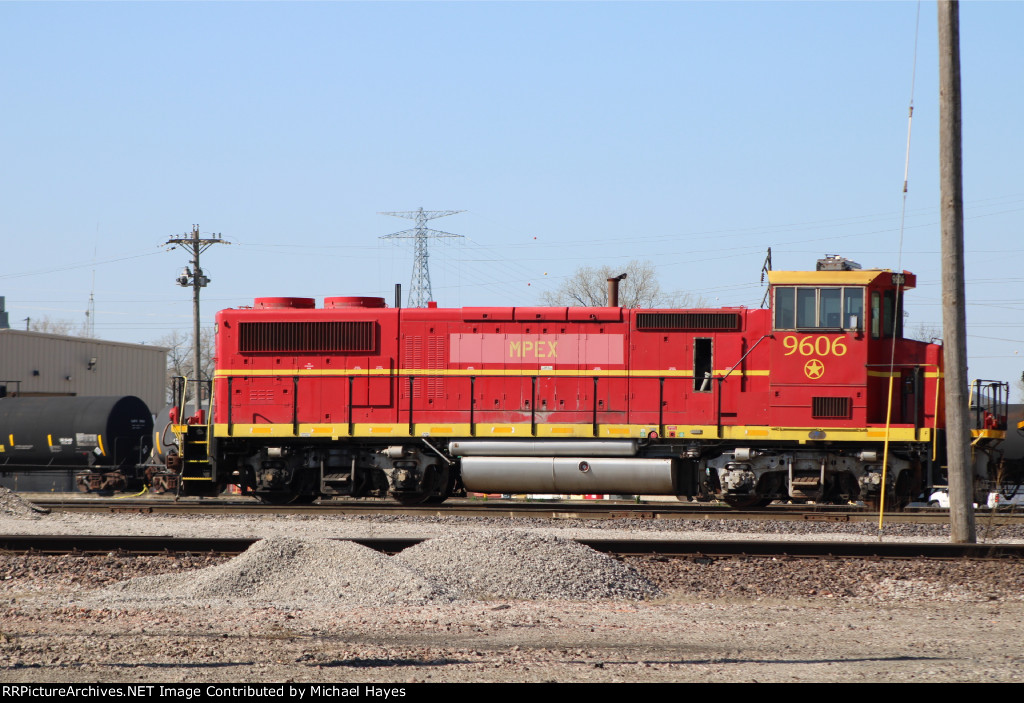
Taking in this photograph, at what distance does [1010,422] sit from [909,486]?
716cm

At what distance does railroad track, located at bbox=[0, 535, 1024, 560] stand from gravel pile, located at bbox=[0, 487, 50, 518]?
4992 mm

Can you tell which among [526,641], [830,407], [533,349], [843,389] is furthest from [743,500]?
[526,641]

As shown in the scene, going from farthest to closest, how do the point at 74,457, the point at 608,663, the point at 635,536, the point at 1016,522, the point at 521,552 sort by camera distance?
the point at 74,457
the point at 1016,522
the point at 635,536
the point at 521,552
the point at 608,663

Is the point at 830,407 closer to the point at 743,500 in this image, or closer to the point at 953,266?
the point at 743,500

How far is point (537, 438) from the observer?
17.6 meters

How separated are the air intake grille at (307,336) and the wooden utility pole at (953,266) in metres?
9.75

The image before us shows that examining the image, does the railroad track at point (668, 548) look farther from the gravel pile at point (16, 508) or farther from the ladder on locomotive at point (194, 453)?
the ladder on locomotive at point (194, 453)

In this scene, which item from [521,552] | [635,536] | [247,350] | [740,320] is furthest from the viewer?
[247,350]

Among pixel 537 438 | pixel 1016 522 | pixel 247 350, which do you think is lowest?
pixel 1016 522

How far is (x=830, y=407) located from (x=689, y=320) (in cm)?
275

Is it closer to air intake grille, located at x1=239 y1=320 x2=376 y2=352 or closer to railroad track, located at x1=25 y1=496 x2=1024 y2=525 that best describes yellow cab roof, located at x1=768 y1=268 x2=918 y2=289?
railroad track, located at x1=25 y1=496 x2=1024 y2=525

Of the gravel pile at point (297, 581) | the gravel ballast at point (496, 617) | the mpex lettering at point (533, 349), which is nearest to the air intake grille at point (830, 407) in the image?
the mpex lettering at point (533, 349)

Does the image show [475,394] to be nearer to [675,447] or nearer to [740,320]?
[675,447]

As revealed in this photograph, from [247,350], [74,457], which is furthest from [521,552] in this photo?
[74,457]
